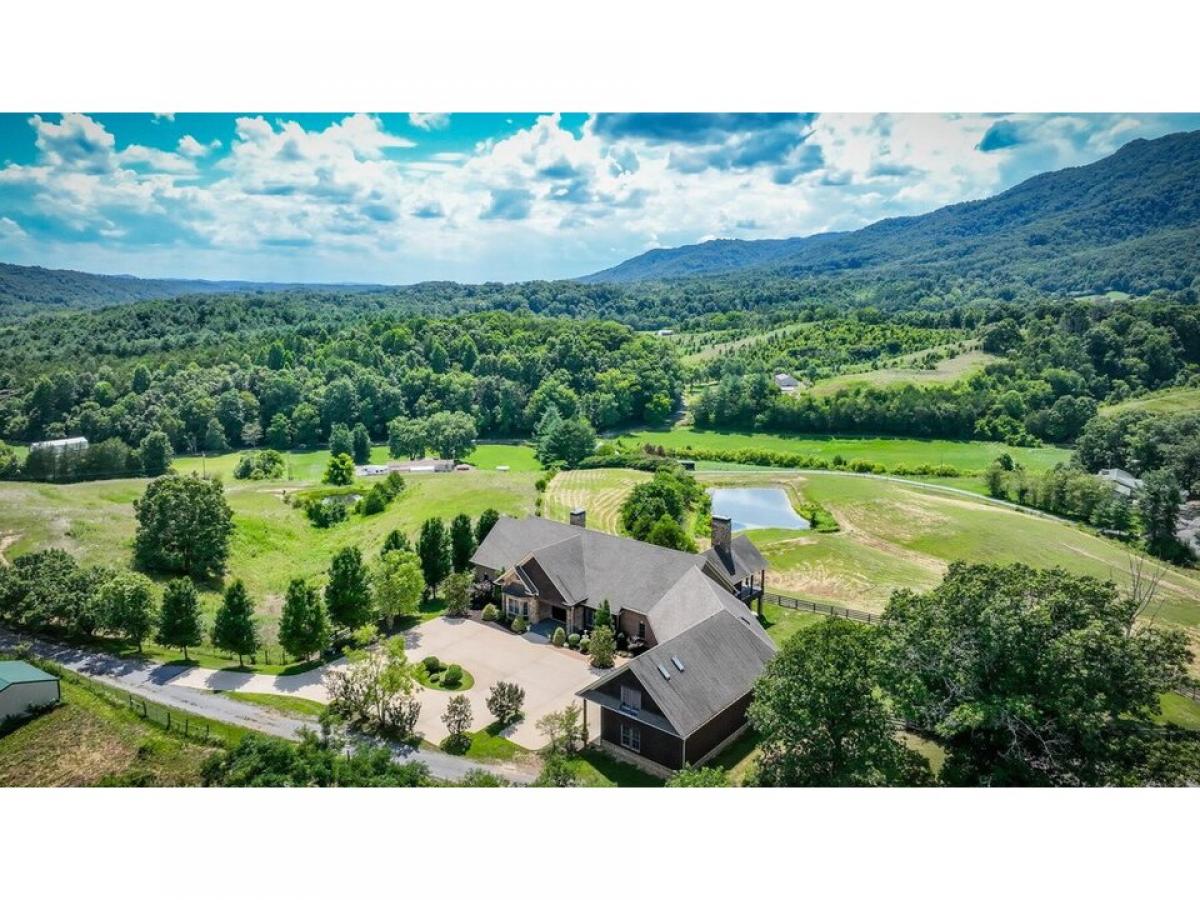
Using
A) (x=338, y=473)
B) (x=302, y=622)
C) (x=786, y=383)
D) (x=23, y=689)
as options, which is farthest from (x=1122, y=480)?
(x=786, y=383)

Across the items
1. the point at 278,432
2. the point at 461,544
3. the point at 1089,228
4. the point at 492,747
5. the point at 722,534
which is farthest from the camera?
the point at 278,432

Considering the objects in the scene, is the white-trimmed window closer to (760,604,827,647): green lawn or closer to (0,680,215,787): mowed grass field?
(760,604,827,647): green lawn

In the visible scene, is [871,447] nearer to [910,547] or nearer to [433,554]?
[910,547]

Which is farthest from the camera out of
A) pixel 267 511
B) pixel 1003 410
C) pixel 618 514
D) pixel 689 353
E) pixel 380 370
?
pixel 689 353

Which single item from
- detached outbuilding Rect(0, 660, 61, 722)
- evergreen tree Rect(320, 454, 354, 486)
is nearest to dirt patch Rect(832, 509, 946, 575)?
detached outbuilding Rect(0, 660, 61, 722)

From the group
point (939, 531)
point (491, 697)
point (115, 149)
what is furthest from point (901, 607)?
point (115, 149)

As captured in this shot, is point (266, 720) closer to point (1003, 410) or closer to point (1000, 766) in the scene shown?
point (1000, 766)

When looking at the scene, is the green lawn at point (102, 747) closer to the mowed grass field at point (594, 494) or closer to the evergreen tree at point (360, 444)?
the mowed grass field at point (594, 494)
